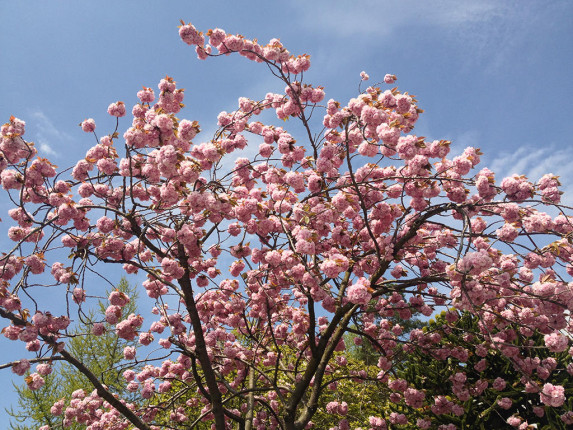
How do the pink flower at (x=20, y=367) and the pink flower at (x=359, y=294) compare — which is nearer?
the pink flower at (x=359, y=294)

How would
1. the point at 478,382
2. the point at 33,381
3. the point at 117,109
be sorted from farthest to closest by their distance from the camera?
the point at 478,382
the point at 117,109
the point at 33,381

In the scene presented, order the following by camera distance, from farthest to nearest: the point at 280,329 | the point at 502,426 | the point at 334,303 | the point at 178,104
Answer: the point at 280,329 → the point at 502,426 → the point at 334,303 → the point at 178,104

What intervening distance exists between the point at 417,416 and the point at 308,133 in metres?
5.00

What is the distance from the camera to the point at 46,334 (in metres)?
5.20

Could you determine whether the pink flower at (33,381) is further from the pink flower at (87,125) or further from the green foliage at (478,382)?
the green foliage at (478,382)

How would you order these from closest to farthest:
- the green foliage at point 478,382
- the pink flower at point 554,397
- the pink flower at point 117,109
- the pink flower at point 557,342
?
the pink flower at point 554,397 < the pink flower at point 557,342 < the pink flower at point 117,109 < the green foliage at point 478,382

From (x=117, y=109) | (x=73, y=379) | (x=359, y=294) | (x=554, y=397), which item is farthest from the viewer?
(x=73, y=379)

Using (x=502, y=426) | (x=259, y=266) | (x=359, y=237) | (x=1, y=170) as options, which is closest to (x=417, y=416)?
(x=502, y=426)

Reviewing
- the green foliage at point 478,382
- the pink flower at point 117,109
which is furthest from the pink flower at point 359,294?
the pink flower at point 117,109

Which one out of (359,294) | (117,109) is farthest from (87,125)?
(359,294)

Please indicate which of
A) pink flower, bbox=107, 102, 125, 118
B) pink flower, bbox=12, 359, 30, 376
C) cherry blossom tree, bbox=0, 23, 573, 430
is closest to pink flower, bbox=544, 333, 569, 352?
cherry blossom tree, bbox=0, 23, 573, 430

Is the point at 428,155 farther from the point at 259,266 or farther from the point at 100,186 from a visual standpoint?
the point at 100,186

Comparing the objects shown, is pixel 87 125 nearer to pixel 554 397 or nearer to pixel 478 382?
pixel 554 397

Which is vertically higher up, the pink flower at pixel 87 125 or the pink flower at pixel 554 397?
the pink flower at pixel 87 125
